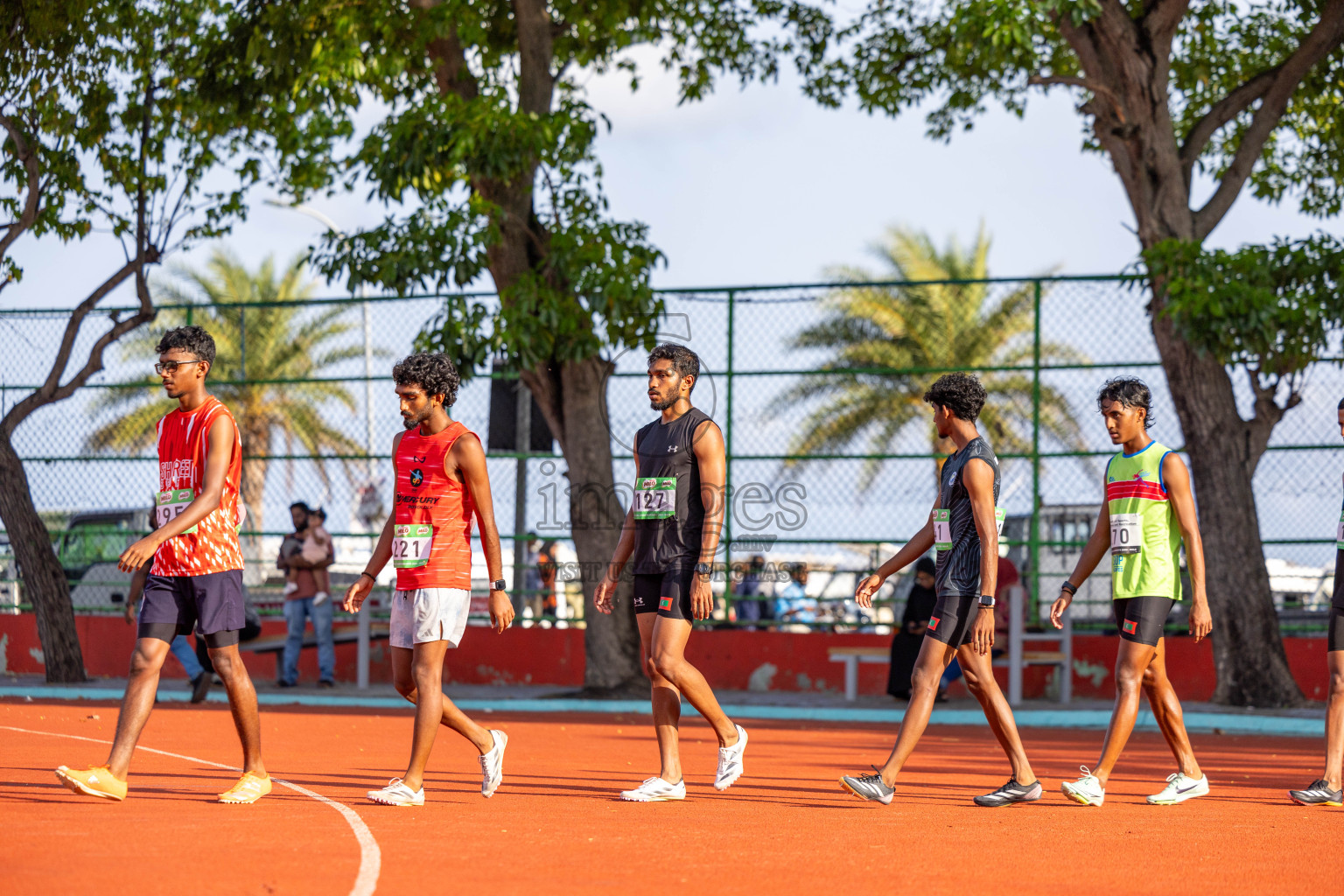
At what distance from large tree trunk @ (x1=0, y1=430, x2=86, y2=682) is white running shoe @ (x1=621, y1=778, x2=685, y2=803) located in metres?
10.5

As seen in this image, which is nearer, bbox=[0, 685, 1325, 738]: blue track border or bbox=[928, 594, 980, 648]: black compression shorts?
bbox=[928, 594, 980, 648]: black compression shorts

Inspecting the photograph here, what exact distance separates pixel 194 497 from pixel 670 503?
214 cm

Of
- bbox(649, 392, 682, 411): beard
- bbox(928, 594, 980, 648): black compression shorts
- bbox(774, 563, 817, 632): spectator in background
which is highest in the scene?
bbox(649, 392, 682, 411): beard

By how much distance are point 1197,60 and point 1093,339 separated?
3.35 metres

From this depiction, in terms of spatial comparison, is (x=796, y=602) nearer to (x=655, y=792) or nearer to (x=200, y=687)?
(x=200, y=687)

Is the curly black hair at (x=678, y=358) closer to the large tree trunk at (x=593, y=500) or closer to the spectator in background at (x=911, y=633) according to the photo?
the large tree trunk at (x=593, y=500)

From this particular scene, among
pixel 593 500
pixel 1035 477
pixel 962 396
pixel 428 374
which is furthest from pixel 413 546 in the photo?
pixel 1035 477

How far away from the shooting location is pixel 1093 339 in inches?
578

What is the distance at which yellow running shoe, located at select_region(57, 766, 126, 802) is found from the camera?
6227 millimetres

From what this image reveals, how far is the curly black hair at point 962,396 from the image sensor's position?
6926 mm

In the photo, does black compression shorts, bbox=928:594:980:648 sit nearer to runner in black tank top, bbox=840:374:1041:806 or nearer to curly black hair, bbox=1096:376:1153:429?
runner in black tank top, bbox=840:374:1041:806

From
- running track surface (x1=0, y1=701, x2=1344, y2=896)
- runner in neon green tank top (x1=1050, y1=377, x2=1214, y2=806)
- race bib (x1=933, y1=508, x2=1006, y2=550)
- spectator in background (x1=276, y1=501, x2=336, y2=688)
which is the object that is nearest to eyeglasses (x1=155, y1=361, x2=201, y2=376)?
running track surface (x1=0, y1=701, x2=1344, y2=896)

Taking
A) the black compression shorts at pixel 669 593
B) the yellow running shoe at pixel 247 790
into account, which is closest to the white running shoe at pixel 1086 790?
the black compression shorts at pixel 669 593

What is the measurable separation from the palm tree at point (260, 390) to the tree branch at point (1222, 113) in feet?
27.6
